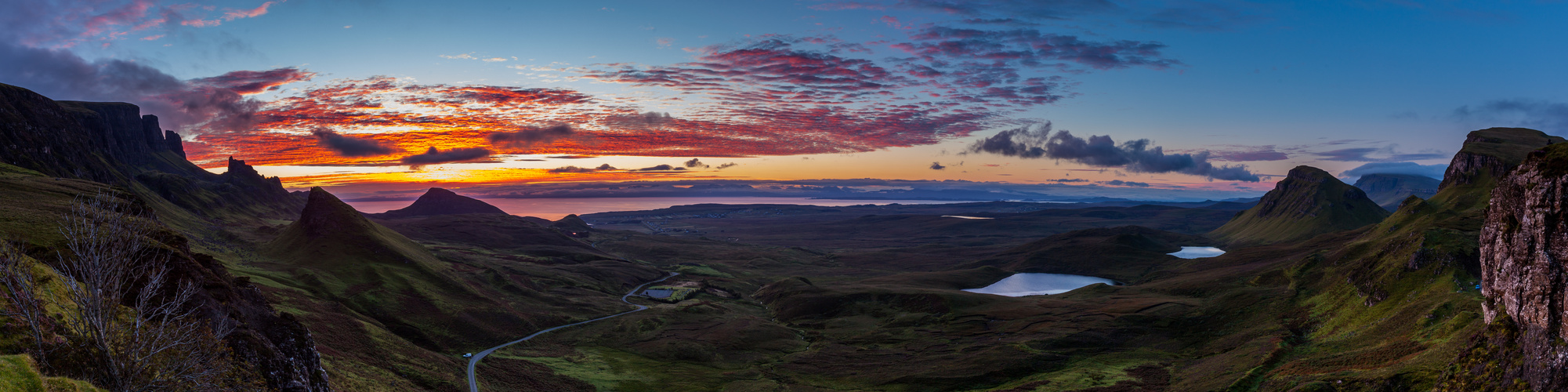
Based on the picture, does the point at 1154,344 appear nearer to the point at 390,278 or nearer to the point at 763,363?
the point at 763,363

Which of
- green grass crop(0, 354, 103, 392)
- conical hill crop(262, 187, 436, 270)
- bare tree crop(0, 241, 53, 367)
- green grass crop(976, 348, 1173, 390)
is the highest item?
bare tree crop(0, 241, 53, 367)

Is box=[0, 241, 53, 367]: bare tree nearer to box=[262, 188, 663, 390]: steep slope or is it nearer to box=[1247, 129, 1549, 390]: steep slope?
box=[262, 188, 663, 390]: steep slope

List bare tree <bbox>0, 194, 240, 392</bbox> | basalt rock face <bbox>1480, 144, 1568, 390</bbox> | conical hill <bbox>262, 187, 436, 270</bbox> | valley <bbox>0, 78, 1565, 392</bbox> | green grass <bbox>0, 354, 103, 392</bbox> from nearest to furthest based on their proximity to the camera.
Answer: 1. green grass <bbox>0, 354, 103, 392</bbox>
2. bare tree <bbox>0, 194, 240, 392</bbox>
3. basalt rock face <bbox>1480, 144, 1568, 390</bbox>
4. valley <bbox>0, 78, 1565, 392</bbox>
5. conical hill <bbox>262, 187, 436, 270</bbox>

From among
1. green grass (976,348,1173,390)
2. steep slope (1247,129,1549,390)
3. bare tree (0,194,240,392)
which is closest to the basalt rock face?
steep slope (1247,129,1549,390)

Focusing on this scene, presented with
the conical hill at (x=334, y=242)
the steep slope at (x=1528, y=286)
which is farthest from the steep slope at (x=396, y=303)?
the steep slope at (x=1528, y=286)

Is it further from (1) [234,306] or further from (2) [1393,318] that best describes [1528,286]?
(1) [234,306]

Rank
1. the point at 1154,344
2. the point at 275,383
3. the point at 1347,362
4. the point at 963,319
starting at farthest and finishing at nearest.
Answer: the point at 963,319
the point at 1154,344
the point at 1347,362
the point at 275,383

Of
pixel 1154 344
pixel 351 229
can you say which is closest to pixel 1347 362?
pixel 1154 344

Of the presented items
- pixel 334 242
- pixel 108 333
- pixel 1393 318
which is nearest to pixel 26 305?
pixel 108 333

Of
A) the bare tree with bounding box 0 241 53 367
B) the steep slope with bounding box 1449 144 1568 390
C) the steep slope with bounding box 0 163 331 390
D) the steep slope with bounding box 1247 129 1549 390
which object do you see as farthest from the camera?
the steep slope with bounding box 1247 129 1549 390
